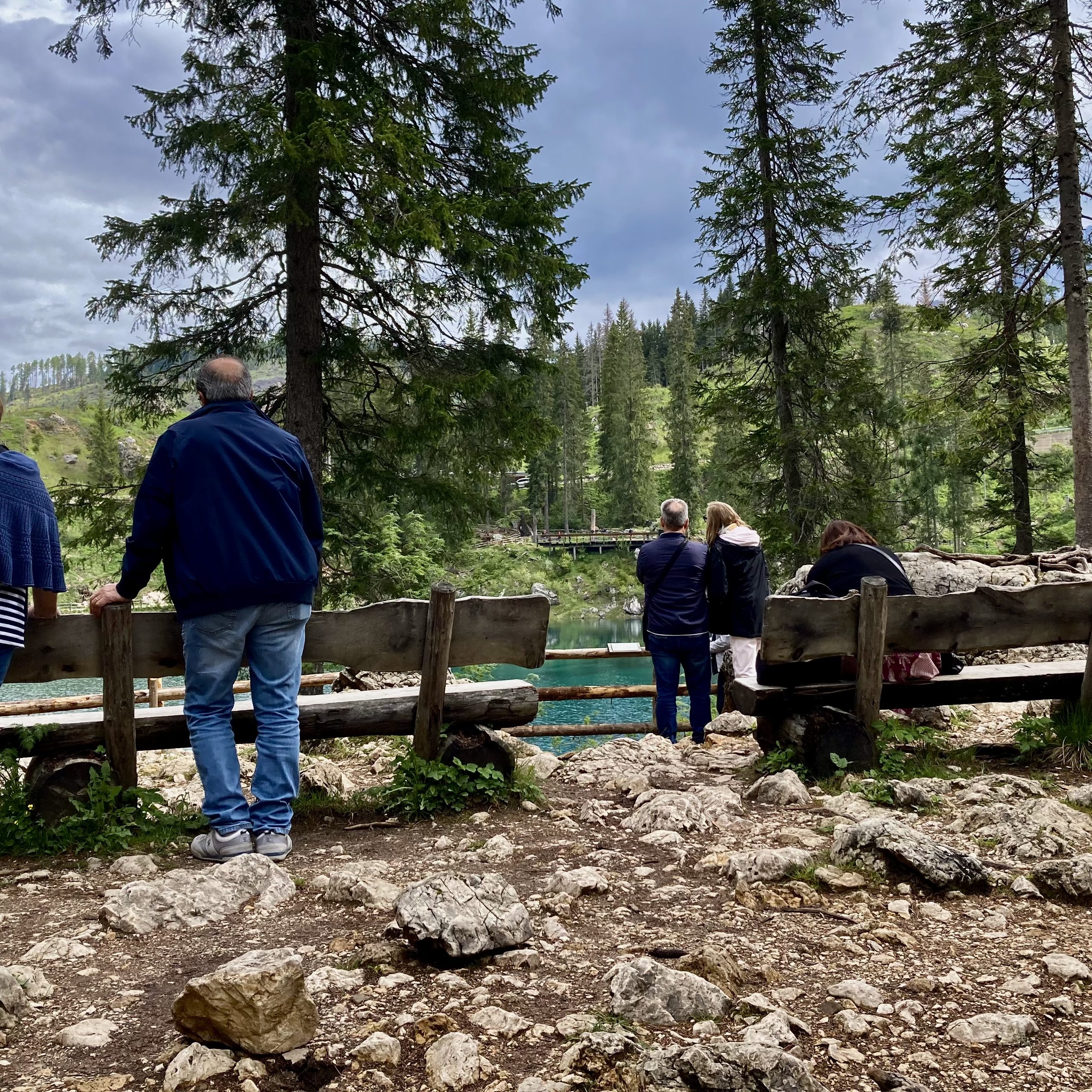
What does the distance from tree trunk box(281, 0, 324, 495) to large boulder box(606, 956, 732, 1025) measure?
8365 millimetres

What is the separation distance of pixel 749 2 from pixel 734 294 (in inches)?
237

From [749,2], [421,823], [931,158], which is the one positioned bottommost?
[421,823]

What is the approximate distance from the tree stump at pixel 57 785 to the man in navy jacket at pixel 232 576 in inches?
26.4

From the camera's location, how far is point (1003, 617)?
5.31m

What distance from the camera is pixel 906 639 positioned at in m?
5.24

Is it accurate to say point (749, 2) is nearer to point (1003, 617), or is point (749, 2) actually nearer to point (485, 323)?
point (485, 323)

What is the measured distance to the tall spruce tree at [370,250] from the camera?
9.24 m

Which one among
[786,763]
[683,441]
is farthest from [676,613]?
[683,441]

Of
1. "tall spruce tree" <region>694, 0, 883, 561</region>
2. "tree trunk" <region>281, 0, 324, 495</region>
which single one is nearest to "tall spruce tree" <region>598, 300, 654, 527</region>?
"tall spruce tree" <region>694, 0, 883, 561</region>

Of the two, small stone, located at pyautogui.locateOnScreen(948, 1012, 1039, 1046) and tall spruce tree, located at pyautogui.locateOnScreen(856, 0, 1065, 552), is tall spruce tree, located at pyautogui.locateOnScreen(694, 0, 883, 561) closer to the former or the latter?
tall spruce tree, located at pyautogui.locateOnScreen(856, 0, 1065, 552)

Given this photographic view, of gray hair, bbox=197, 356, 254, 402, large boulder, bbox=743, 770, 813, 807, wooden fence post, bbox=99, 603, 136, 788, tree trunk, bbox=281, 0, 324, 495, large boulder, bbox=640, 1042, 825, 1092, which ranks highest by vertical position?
tree trunk, bbox=281, 0, 324, 495

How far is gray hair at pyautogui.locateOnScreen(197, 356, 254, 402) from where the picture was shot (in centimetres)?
427

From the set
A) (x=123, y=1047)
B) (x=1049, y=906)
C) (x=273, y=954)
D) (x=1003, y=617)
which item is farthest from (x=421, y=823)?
(x=1003, y=617)

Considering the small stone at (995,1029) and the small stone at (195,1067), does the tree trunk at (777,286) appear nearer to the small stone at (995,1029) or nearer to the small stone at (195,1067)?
the small stone at (995,1029)
